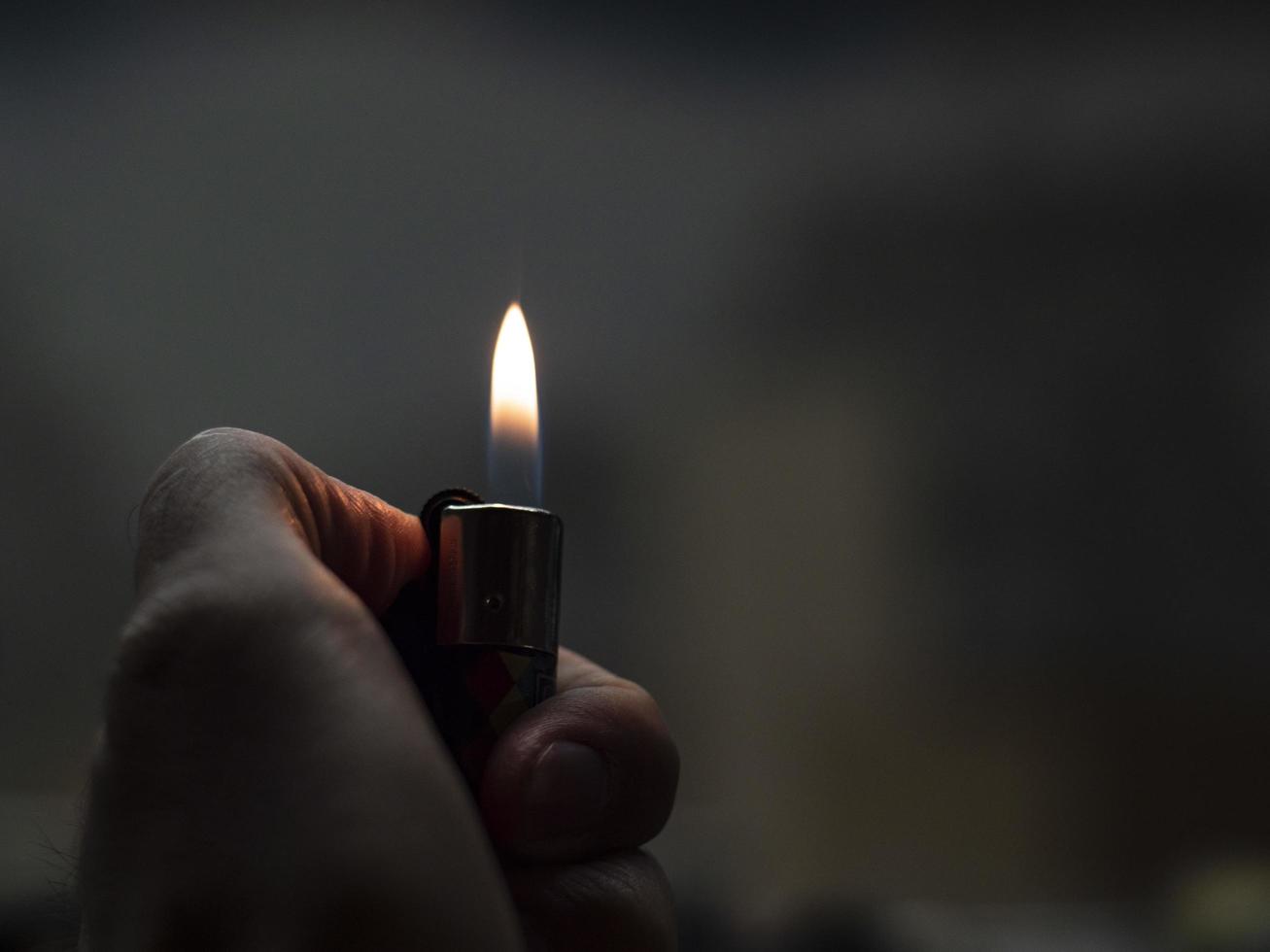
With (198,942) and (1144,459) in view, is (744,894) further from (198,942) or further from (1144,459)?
(198,942)

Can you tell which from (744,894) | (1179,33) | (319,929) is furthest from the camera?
(1179,33)

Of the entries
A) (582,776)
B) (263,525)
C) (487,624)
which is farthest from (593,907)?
(263,525)

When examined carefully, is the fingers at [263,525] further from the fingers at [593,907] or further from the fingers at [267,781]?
the fingers at [593,907]

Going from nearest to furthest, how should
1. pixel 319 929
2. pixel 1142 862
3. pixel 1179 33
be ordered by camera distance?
1. pixel 319 929
2. pixel 1142 862
3. pixel 1179 33

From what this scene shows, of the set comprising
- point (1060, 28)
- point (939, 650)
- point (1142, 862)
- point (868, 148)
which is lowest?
point (1142, 862)

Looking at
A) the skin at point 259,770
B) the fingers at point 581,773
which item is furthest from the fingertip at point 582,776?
the skin at point 259,770

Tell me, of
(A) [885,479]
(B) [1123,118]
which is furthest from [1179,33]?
(A) [885,479]
